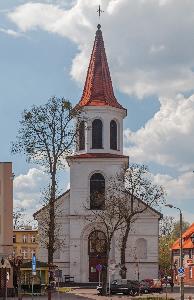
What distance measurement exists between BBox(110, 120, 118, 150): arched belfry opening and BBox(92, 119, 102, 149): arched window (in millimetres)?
1199

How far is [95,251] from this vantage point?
237 ft

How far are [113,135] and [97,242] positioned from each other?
10859 millimetres

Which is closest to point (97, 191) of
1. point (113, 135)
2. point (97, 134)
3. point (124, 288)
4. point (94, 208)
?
point (94, 208)

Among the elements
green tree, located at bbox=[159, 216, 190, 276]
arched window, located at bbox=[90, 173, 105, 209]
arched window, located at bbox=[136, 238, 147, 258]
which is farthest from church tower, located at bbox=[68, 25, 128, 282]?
green tree, located at bbox=[159, 216, 190, 276]

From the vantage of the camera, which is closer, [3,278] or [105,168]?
[3,278]

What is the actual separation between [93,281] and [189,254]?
24.6m

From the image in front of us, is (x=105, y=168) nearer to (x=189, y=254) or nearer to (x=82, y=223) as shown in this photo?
(x=82, y=223)

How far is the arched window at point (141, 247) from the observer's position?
71981 mm

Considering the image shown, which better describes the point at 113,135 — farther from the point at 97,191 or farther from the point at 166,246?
the point at 166,246

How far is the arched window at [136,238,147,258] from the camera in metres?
72.0

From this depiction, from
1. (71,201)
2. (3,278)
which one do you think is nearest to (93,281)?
(71,201)

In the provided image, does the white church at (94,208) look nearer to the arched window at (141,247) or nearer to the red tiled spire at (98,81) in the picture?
the arched window at (141,247)

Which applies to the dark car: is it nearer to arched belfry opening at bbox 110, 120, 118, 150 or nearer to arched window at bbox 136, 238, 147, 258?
arched window at bbox 136, 238, 147, 258

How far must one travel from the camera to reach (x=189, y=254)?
93062mm
